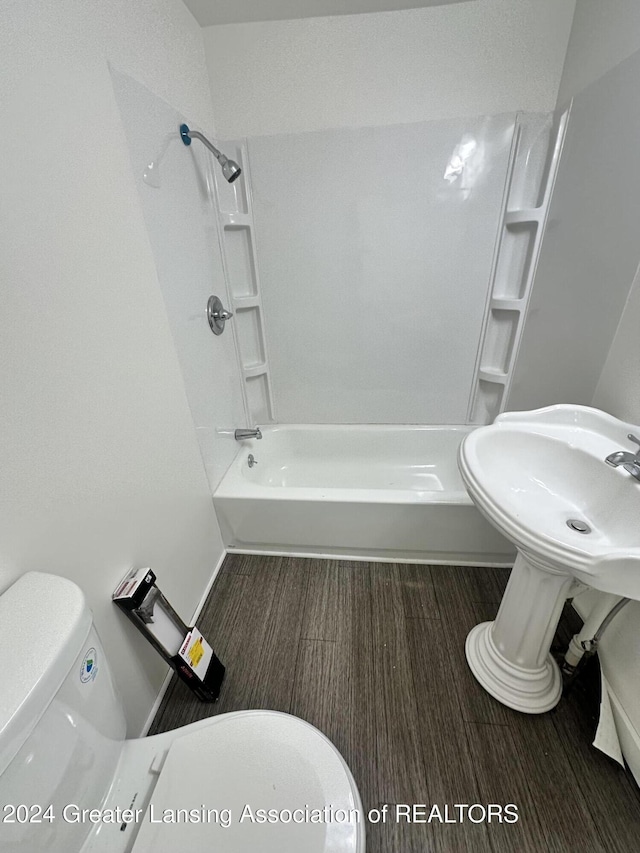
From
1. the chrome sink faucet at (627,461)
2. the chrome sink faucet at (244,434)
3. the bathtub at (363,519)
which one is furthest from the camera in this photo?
the chrome sink faucet at (244,434)

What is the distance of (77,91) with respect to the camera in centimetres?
79

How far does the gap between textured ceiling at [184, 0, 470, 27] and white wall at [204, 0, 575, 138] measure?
2 cm

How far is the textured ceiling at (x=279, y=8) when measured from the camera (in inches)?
49.7

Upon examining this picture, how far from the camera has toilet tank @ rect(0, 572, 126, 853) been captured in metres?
0.47

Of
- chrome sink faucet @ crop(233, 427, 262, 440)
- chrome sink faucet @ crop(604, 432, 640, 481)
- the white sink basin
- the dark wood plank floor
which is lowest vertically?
the dark wood plank floor

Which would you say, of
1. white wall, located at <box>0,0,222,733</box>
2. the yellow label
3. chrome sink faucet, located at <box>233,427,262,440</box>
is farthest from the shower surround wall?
the yellow label

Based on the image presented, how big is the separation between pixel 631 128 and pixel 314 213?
45.5 inches

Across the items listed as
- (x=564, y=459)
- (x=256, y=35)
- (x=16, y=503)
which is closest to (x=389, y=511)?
(x=564, y=459)

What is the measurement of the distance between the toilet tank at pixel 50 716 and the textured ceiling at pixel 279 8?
1.93 meters

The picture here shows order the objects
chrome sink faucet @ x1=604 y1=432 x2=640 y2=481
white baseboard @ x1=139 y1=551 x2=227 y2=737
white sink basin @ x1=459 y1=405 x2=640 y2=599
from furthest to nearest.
Result: white baseboard @ x1=139 y1=551 x2=227 y2=737 < chrome sink faucet @ x1=604 y1=432 x2=640 y2=481 < white sink basin @ x1=459 y1=405 x2=640 y2=599

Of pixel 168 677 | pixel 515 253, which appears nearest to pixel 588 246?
pixel 515 253

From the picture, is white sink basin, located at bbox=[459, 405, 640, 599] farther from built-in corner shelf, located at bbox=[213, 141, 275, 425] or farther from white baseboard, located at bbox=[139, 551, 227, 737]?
built-in corner shelf, located at bbox=[213, 141, 275, 425]

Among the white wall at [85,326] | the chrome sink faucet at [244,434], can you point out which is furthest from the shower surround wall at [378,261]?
the white wall at [85,326]

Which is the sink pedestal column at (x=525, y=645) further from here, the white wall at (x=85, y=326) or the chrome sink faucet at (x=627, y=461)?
the white wall at (x=85, y=326)
